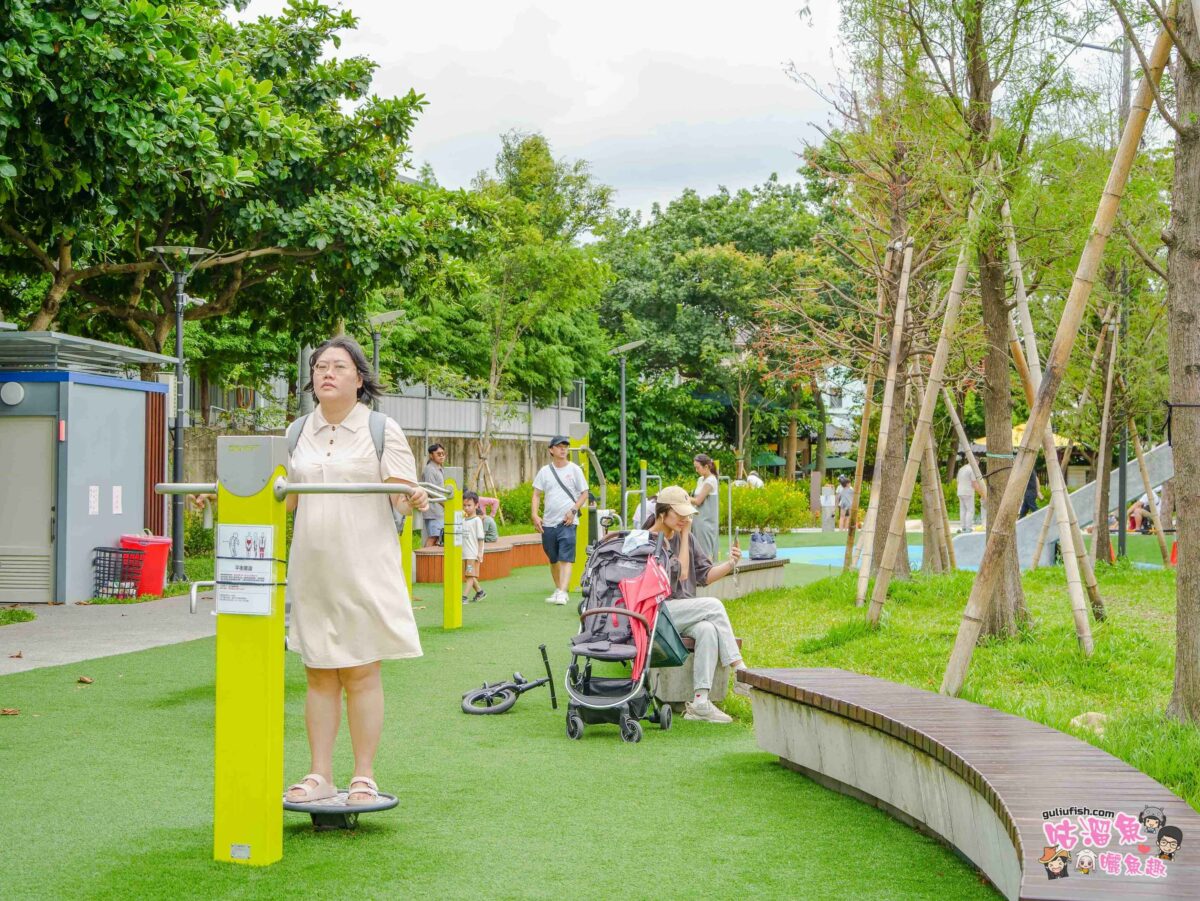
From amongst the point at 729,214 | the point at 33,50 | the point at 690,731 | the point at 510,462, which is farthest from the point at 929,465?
the point at 729,214

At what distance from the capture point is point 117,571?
1579 cm

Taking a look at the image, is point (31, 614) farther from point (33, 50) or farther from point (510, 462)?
point (510, 462)

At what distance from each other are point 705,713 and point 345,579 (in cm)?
351

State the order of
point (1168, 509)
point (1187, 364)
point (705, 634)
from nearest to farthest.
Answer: point (1187, 364)
point (705, 634)
point (1168, 509)

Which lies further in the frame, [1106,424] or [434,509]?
[434,509]

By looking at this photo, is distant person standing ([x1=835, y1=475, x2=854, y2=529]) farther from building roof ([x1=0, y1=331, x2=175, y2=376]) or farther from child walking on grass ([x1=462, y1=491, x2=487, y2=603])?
building roof ([x1=0, y1=331, x2=175, y2=376])

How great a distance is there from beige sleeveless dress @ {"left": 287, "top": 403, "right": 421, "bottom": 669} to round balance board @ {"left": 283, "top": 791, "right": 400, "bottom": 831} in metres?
0.49

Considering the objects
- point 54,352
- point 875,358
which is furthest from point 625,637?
point 54,352

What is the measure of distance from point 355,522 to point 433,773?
6.29 feet

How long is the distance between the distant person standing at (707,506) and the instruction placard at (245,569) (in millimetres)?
8815

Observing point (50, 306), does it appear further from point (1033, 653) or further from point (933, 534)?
point (1033, 653)

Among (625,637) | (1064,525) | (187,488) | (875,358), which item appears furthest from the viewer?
(875,358)

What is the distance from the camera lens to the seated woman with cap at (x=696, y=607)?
307 inches

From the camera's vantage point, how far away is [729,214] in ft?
150
